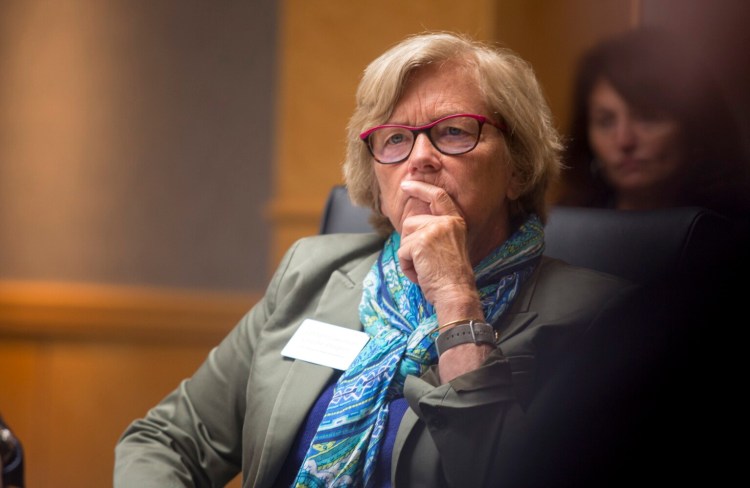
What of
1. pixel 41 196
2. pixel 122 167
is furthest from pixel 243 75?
pixel 41 196

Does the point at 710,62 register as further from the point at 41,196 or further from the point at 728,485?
the point at 41,196

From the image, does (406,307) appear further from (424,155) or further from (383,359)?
(424,155)

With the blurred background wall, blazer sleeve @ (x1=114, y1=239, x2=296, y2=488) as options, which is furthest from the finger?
the blurred background wall

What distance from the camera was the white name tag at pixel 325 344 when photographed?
1.44 meters

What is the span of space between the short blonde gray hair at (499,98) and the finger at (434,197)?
0.14 metres

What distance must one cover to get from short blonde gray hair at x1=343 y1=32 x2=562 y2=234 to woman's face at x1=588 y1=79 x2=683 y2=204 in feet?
1.26

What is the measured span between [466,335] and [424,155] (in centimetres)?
Result: 31

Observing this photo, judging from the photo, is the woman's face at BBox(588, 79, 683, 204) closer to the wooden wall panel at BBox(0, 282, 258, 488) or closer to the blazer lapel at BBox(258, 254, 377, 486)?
the blazer lapel at BBox(258, 254, 377, 486)

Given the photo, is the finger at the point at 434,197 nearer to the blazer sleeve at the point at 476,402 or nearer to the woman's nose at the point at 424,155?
the woman's nose at the point at 424,155

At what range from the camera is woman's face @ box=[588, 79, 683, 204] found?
62 centimetres

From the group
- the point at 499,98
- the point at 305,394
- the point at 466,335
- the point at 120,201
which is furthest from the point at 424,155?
the point at 120,201

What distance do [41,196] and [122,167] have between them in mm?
305

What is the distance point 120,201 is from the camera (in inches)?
128

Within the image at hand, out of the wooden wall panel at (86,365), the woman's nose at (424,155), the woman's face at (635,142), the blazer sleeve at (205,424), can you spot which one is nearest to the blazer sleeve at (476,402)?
the woman's face at (635,142)
